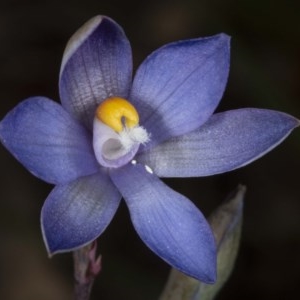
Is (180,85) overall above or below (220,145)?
above

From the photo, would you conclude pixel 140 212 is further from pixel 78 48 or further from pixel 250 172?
pixel 250 172

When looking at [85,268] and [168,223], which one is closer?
[168,223]

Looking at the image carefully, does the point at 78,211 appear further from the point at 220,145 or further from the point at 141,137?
the point at 220,145

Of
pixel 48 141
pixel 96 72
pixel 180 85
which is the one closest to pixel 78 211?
pixel 48 141

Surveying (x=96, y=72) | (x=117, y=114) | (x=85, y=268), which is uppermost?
(x=96, y=72)

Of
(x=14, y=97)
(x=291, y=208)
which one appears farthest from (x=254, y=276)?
(x=14, y=97)

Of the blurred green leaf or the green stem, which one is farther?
the blurred green leaf

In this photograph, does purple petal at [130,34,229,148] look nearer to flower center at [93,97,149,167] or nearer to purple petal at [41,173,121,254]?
flower center at [93,97,149,167]

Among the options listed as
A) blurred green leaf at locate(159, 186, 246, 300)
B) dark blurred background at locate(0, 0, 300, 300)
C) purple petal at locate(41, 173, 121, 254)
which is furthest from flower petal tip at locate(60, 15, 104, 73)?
dark blurred background at locate(0, 0, 300, 300)
